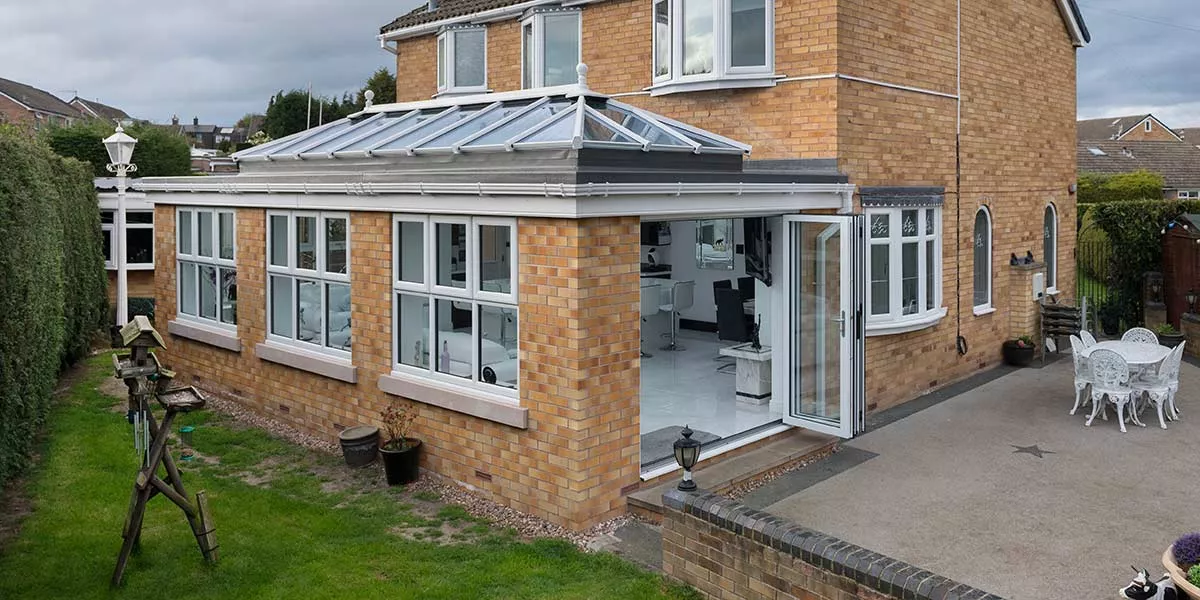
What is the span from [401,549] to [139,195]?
17120mm

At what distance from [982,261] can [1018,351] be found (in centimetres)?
158

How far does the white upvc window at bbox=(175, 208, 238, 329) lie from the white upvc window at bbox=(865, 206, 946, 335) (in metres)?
7.93

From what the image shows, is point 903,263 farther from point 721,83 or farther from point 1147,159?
point 1147,159

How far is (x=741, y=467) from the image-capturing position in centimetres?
833

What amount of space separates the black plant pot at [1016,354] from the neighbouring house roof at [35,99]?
192ft

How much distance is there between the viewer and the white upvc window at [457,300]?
7.84 meters

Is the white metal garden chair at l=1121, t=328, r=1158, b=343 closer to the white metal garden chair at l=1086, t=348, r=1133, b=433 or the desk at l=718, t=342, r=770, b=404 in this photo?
the white metal garden chair at l=1086, t=348, r=1133, b=433

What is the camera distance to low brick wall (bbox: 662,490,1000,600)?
5020mm

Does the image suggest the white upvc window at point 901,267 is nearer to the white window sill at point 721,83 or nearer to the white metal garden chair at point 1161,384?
the white window sill at point 721,83

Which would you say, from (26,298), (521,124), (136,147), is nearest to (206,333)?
(26,298)

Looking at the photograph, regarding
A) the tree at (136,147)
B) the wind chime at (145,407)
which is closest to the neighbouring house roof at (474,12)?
the wind chime at (145,407)

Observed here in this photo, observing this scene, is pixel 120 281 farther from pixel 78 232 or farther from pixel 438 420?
pixel 438 420

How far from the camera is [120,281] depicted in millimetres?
13672

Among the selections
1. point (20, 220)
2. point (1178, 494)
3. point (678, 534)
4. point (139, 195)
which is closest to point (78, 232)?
point (139, 195)
